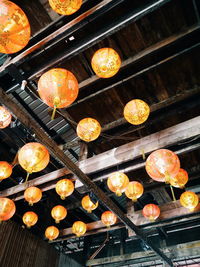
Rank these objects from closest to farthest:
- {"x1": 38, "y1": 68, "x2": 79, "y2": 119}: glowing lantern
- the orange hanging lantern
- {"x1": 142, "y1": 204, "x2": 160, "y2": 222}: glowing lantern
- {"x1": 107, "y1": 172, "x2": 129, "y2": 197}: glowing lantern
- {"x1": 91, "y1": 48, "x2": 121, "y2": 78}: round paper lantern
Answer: {"x1": 38, "y1": 68, "x2": 79, "y2": 119}: glowing lantern < {"x1": 91, "y1": 48, "x2": 121, "y2": 78}: round paper lantern < the orange hanging lantern < {"x1": 107, "y1": 172, "x2": 129, "y2": 197}: glowing lantern < {"x1": 142, "y1": 204, "x2": 160, "y2": 222}: glowing lantern

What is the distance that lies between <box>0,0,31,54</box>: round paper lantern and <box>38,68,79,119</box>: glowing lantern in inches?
23.2

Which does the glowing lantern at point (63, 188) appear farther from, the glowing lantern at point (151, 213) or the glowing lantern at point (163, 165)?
the glowing lantern at point (163, 165)

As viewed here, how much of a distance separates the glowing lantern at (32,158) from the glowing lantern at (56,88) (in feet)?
4.34

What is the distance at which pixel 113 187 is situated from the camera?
14.3 ft

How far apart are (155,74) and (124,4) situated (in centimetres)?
144

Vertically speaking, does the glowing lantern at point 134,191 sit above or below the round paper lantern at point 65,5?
below

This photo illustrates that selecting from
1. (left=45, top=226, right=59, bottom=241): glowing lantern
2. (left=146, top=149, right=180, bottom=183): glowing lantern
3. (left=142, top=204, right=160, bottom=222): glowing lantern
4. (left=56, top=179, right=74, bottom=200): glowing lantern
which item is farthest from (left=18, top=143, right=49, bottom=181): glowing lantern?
(left=45, top=226, right=59, bottom=241): glowing lantern

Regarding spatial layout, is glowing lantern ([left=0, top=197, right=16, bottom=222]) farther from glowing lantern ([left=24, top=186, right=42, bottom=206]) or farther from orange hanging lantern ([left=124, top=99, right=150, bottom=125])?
orange hanging lantern ([left=124, top=99, right=150, bottom=125])

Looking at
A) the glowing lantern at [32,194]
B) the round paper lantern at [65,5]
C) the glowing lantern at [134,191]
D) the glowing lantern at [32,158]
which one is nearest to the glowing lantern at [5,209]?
the glowing lantern at [32,194]

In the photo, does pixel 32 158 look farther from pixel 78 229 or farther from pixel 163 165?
pixel 78 229

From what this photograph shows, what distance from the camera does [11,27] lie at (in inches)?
96.4

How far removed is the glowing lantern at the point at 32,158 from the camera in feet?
12.4

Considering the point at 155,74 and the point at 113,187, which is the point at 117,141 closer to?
the point at 113,187

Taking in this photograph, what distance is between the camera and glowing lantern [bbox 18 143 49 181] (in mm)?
3771
